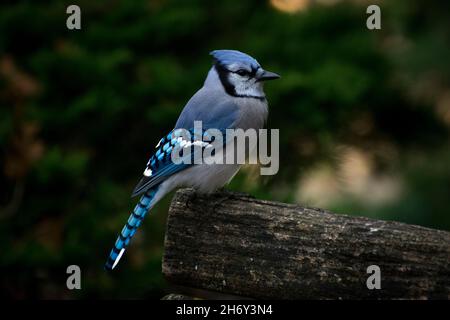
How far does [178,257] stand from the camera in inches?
72.3

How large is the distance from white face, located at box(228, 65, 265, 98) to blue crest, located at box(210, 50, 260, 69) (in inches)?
1.0

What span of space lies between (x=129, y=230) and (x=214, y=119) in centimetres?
45

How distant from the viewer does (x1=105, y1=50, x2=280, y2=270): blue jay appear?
2.18m

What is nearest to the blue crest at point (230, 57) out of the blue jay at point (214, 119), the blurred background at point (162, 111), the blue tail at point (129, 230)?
the blue jay at point (214, 119)

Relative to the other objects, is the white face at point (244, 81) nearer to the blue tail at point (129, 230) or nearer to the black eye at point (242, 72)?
the black eye at point (242, 72)

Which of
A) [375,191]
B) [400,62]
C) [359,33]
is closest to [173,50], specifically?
[359,33]

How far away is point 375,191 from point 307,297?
347cm

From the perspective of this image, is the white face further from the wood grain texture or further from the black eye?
the wood grain texture

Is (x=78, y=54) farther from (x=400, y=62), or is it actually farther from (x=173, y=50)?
(x=400, y=62)

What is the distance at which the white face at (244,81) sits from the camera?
2270mm

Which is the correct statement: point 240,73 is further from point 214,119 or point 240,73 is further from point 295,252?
point 295,252

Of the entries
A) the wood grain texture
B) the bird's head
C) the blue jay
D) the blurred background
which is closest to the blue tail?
the blue jay

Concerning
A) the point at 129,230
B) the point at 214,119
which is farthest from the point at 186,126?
the point at 129,230

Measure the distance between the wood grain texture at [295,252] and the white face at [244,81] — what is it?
50 centimetres
